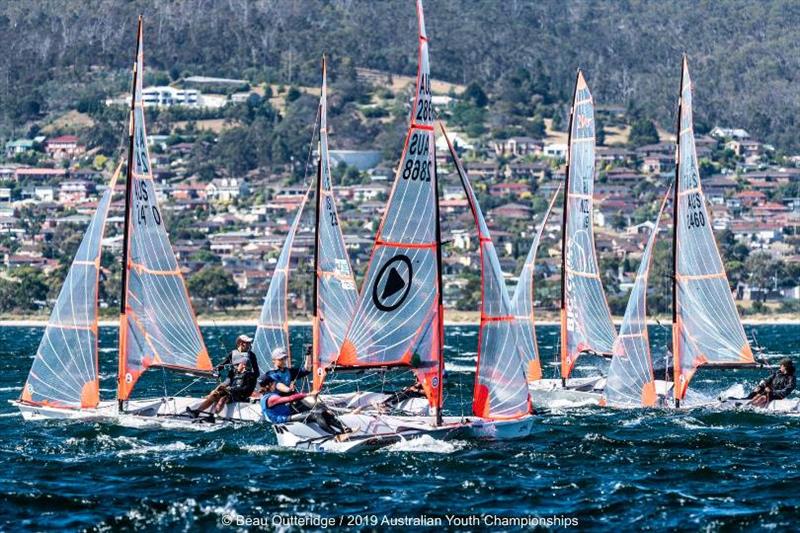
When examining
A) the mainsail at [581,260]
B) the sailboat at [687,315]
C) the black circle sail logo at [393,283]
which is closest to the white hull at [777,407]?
the sailboat at [687,315]

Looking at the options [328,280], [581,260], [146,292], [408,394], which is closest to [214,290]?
[581,260]

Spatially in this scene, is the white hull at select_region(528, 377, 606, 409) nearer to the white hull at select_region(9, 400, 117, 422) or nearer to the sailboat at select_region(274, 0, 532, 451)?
the sailboat at select_region(274, 0, 532, 451)

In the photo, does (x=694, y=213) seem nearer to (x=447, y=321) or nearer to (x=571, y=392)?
(x=571, y=392)

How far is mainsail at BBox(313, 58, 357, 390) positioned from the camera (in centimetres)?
4319

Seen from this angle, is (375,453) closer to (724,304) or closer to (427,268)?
(427,268)

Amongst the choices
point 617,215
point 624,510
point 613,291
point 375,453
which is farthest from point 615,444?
point 617,215

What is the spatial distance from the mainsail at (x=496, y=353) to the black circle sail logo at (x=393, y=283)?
61.5 inches

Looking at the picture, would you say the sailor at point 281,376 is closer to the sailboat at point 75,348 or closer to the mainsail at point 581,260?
the sailboat at point 75,348

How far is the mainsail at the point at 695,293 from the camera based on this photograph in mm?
43094

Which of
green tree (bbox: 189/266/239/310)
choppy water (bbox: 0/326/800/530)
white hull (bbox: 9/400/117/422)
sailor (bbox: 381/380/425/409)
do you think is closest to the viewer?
choppy water (bbox: 0/326/800/530)

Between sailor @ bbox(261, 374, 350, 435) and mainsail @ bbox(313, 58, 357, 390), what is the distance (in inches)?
279

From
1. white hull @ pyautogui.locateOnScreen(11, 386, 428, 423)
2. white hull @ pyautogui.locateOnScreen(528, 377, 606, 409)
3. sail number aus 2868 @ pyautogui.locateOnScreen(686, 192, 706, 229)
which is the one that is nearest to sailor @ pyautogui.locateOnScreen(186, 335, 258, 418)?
white hull @ pyautogui.locateOnScreen(11, 386, 428, 423)

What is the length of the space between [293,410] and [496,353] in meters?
4.18

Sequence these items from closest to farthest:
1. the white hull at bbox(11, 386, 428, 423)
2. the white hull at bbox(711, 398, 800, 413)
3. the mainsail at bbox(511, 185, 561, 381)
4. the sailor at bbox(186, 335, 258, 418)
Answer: the white hull at bbox(11, 386, 428, 423), the sailor at bbox(186, 335, 258, 418), the white hull at bbox(711, 398, 800, 413), the mainsail at bbox(511, 185, 561, 381)
